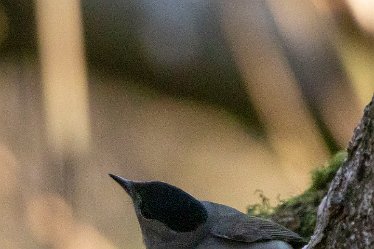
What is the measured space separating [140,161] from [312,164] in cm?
110

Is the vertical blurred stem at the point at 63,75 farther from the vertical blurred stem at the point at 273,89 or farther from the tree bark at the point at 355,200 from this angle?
the tree bark at the point at 355,200

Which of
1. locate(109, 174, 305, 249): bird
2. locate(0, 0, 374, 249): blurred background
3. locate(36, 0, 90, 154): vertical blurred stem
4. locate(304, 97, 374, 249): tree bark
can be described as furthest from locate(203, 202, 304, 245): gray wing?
locate(36, 0, 90, 154): vertical blurred stem

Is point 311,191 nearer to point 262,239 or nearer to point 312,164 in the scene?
point 262,239

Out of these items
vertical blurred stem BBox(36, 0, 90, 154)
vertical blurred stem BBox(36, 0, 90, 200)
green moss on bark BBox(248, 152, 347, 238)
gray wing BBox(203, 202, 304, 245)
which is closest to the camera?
gray wing BBox(203, 202, 304, 245)

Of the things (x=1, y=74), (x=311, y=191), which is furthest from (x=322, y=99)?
(x=1, y=74)

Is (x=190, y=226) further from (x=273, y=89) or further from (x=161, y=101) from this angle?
→ (x=161, y=101)

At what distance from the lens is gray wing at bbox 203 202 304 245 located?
1949 millimetres

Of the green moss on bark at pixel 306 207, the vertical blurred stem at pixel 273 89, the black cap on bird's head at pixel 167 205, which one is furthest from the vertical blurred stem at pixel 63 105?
the black cap on bird's head at pixel 167 205

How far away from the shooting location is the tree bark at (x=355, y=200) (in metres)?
1.27

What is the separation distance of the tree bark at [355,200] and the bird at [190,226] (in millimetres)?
569

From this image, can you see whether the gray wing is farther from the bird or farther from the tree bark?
the tree bark

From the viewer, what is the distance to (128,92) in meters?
4.19

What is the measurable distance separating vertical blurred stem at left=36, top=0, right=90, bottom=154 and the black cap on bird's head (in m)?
1.80

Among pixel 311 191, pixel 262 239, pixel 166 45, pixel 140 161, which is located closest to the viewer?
pixel 262 239
